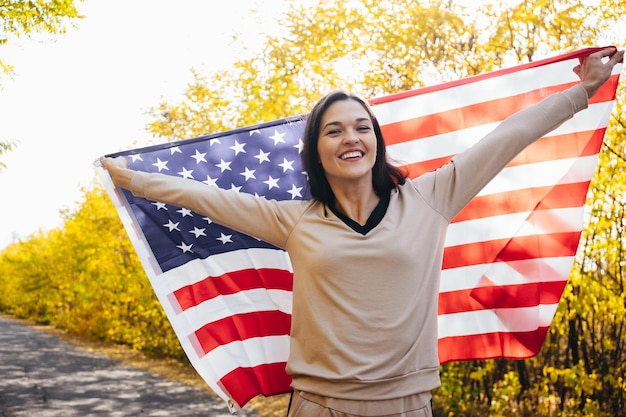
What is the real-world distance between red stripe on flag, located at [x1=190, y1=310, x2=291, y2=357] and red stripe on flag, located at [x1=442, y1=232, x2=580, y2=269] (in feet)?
3.26

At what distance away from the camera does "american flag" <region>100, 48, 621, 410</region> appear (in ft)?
12.2

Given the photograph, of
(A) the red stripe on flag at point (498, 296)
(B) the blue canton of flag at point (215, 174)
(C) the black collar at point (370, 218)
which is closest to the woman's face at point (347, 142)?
(C) the black collar at point (370, 218)

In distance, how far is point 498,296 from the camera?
381cm

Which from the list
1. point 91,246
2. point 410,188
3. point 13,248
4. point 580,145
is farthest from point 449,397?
point 13,248

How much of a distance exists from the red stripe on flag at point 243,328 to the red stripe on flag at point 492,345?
92 centimetres

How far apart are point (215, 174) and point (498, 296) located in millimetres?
1733

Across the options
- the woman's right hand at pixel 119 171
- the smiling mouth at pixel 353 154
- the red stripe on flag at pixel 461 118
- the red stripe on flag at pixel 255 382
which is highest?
the red stripe on flag at pixel 461 118

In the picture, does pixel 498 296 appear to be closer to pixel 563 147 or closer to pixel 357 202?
pixel 563 147

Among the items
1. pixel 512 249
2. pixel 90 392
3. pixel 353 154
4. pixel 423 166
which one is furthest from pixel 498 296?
pixel 90 392

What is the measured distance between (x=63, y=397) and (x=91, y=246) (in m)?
9.45

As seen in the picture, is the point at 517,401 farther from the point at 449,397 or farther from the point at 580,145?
the point at 580,145

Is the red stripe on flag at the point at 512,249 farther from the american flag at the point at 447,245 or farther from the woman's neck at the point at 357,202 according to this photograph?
the woman's neck at the point at 357,202

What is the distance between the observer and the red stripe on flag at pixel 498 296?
147 inches

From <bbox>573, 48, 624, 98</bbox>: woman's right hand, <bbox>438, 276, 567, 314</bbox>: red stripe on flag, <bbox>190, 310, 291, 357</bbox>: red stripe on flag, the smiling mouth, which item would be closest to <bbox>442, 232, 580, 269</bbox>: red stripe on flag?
<bbox>438, 276, 567, 314</bbox>: red stripe on flag
